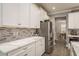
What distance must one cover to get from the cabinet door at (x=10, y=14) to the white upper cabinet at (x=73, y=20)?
316cm

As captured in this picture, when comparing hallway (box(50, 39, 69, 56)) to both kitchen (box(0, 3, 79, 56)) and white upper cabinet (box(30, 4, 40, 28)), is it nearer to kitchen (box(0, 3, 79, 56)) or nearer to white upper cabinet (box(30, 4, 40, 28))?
kitchen (box(0, 3, 79, 56))

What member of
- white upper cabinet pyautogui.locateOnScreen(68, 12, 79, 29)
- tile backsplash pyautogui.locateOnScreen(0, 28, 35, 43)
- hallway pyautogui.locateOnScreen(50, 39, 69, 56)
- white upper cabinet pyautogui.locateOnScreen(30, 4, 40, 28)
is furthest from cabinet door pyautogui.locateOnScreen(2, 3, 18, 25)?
white upper cabinet pyautogui.locateOnScreen(68, 12, 79, 29)

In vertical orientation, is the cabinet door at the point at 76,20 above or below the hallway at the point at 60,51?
above

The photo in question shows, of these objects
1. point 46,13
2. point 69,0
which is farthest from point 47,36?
point 69,0

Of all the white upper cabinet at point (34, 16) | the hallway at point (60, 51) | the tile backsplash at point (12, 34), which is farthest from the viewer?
the hallway at point (60, 51)

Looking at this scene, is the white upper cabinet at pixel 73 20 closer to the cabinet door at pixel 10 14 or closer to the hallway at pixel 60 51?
the hallway at pixel 60 51

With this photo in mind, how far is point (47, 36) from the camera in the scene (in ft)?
11.9

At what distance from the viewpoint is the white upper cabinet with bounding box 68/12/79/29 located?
414 centimetres

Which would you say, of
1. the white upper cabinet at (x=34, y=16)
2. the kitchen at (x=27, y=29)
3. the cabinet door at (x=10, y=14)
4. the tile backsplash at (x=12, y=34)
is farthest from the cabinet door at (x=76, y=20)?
the cabinet door at (x=10, y=14)

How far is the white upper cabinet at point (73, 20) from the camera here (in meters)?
4.14

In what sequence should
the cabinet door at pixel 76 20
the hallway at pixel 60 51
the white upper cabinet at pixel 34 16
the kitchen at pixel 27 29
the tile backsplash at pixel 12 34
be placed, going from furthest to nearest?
the cabinet door at pixel 76 20 → the hallway at pixel 60 51 → the white upper cabinet at pixel 34 16 → the tile backsplash at pixel 12 34 → the kitchen at pixel 27 29

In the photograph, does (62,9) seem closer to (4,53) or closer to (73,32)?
(73,32)

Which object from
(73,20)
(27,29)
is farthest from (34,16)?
(73,20)

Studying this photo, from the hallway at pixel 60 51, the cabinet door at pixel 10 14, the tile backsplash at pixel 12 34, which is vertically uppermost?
the cabinet door at pixel 10 14
